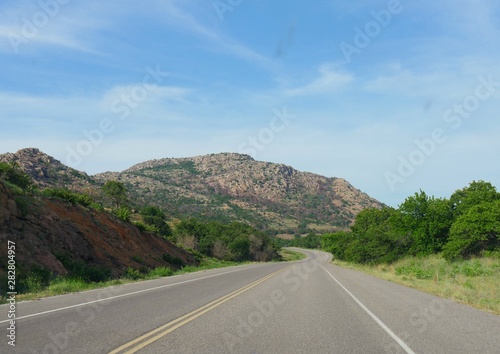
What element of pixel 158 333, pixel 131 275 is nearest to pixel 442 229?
pixel 131 275

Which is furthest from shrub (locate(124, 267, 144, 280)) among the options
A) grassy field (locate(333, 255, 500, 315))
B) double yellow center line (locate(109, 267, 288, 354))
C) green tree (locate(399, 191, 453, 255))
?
green tree (locate(399, 191, 453, 255))

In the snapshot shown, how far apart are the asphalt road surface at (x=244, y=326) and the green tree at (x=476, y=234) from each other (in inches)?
1054

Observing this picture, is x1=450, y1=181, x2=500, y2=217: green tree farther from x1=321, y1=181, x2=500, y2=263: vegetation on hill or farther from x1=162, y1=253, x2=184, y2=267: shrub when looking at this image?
x1=162, y1=253, x2=184, y2=267: shrub

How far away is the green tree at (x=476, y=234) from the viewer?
37.4 m

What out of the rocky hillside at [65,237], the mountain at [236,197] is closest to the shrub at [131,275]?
the rocky hillside at [65,237]

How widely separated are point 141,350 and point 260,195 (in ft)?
573

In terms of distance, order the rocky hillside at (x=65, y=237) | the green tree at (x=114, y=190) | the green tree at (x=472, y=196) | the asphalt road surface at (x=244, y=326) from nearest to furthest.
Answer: the asphalt road surface at (x=244, y=326) < the rocky hillside at (x=65, y=237) < the green tree at (x=472, y=196) < the green tree at (x=114, y=190)

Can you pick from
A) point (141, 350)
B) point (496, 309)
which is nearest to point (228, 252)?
point (496, 309)

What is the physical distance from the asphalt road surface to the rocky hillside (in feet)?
23.0

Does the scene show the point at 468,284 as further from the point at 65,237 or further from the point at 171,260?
the point at 171,260

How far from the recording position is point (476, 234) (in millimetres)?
37656

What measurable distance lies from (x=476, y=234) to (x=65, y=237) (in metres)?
32.7

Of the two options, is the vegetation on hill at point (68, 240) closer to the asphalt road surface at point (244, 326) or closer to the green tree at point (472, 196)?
the asphalt road surface at point (244, 326)

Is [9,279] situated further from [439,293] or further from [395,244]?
[395,244]
